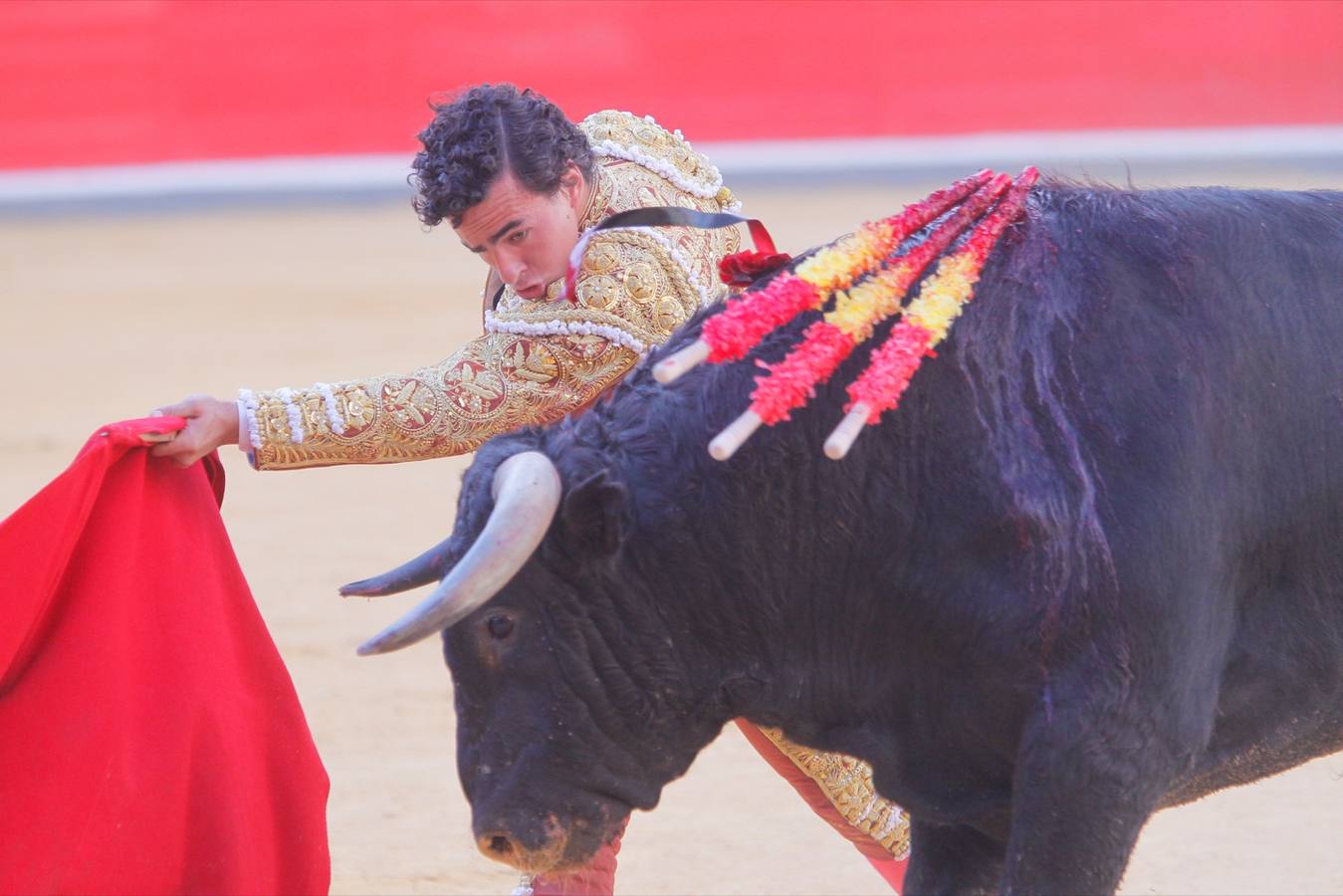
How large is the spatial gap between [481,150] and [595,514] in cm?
63

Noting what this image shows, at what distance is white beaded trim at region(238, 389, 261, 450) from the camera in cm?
278

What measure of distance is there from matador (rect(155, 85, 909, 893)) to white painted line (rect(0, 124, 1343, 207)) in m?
9.66

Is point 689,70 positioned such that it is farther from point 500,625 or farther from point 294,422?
point 500,625

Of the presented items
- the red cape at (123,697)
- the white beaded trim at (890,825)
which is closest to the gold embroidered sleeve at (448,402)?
the red cape at (123,697)

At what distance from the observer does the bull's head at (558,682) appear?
2426mm

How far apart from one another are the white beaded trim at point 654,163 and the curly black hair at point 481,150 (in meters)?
0.27

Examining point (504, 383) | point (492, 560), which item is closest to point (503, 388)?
point (504, 383)

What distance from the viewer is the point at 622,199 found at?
2955mm

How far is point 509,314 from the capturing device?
2893 mm

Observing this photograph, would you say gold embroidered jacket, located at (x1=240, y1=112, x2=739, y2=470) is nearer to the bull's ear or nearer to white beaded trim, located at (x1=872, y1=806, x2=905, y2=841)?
the bull's ear

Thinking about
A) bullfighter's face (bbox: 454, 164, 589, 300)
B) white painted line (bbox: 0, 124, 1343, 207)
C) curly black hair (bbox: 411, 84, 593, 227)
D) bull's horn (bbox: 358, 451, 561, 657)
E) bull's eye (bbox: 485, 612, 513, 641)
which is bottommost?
white painted line (bbox: 0, 124, 1343, 207)

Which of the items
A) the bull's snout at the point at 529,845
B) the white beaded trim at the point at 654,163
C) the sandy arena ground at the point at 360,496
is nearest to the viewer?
the bull's snout at the point at 529,845

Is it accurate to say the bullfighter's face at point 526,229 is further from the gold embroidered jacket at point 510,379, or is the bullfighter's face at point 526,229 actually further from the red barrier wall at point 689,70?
the red barrier wall at point 689,70

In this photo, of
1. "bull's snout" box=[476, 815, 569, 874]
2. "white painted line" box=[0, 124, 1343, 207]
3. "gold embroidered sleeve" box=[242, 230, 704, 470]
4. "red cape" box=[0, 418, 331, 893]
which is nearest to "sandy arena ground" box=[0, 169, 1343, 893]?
"white painted line" box=[0, 124, 1343, 207]
